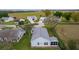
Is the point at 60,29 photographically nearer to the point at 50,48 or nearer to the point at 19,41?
the point at 50,48

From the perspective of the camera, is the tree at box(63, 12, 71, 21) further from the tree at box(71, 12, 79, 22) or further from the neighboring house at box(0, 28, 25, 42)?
the neighboring house at box(0, 28, 25, 42)

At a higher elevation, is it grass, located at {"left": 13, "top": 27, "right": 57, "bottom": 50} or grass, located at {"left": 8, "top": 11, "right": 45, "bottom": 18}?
grass, located at {"left": 8, "top": 11, "right": 45, "bottom": 18}

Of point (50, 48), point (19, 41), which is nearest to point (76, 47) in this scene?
point (50, 48)

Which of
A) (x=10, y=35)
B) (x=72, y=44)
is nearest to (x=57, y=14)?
(x=72, y=44)

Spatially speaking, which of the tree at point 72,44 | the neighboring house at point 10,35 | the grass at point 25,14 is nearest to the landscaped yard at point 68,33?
the tree at point 72,44

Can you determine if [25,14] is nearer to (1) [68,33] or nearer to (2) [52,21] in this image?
(2) [52,21]

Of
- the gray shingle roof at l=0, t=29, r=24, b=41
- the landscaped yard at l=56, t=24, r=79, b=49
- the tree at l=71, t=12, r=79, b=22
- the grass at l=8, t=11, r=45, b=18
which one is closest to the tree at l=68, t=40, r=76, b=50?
the landscaped yard at l=56, t=24, r=79, b=49

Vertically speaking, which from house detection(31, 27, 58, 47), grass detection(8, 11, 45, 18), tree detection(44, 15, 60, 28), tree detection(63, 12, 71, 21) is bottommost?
house detection(31, 27, 58, 47)
